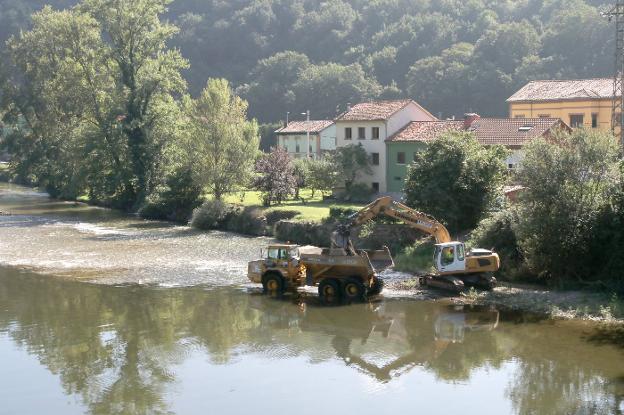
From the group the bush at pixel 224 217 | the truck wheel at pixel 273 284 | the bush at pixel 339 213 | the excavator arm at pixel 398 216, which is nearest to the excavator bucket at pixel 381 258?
the excavator arm at pixel 398 216

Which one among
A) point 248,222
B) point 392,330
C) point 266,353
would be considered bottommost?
point 266,353

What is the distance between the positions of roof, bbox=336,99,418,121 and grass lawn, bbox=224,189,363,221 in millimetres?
6096

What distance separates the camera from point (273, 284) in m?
27.5

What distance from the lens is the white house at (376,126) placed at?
5081 centimetres

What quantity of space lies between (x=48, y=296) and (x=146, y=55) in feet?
111

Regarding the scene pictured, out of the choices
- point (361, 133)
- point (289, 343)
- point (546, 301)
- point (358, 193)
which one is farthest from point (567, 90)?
point (289, 343)

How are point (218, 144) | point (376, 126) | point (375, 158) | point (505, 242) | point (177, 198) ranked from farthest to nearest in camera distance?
point (376, 126) → point (375, 158) → point (177, 198) → point (218, 144) → point (505, 242)

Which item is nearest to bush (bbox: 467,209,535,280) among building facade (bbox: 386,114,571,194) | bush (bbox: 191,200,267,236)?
building facade (bbox: 386,114,571,194)

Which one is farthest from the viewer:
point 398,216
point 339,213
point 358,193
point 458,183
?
point 358,193

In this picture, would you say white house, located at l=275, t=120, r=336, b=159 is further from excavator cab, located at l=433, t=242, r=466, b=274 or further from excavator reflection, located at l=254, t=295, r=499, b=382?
excavator reflection, located at l=254, t=295, r=499, b=382

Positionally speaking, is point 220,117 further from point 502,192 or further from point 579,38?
point 579,38

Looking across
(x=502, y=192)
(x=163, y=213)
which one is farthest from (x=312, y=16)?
(x=502, y=192)

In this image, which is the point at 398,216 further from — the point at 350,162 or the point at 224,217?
the point at 350,162

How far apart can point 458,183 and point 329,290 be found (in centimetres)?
933
